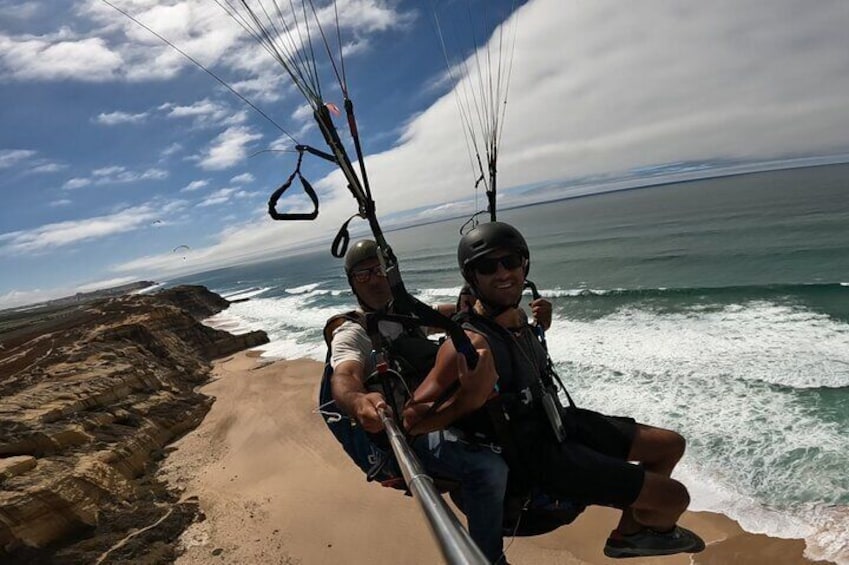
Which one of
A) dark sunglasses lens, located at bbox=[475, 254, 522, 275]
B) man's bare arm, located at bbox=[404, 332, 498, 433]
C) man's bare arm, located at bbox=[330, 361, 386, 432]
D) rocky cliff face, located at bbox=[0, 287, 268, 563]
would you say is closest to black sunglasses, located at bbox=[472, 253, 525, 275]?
dark sunglasses lens, located at bbox=[475, 254, 522, 275]

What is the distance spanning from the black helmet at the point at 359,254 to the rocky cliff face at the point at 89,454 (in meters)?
7.74

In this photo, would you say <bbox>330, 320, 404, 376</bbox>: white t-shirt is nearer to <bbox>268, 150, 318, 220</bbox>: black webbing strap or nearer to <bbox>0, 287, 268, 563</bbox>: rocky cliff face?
<bbox>268, 150, 318, 220</bbox>: black webbing strap

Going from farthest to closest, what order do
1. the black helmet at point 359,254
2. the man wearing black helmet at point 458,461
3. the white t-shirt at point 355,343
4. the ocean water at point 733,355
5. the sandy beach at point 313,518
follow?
the ocean water at point 733,355, the sandy beach at point 313,518, the black helmet at point 359,254, the white t-shirt at point 355,343, the man wearing black helmet at point 458,461

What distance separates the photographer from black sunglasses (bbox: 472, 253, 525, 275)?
2793mm

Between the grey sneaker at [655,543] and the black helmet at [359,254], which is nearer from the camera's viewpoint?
the grey sneaker at [655,543]

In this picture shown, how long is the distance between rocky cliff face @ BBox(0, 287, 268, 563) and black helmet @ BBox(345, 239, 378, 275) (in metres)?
7.74

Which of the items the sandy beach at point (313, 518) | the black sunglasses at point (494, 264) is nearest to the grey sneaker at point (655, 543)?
the black sunglasses at point (494, 264)

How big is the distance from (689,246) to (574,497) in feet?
143

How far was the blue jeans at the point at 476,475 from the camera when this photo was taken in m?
2.60

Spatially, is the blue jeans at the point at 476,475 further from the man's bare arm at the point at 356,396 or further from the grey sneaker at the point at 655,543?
the grey sneaker at the point at 655,543

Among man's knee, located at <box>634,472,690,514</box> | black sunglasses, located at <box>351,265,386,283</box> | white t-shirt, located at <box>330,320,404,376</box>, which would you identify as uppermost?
black sunglasses, located at <box>351,265,386,283</box>

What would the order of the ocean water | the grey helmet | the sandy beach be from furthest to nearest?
the ocean water, the sandy beach, the grey helmet

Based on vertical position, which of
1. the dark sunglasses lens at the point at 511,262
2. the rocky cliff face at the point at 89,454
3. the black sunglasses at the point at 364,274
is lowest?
the rocky cliff face at the point at 89,454

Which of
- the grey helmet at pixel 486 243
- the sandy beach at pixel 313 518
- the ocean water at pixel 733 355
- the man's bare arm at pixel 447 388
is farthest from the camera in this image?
the ocean water at pixel 733 355
